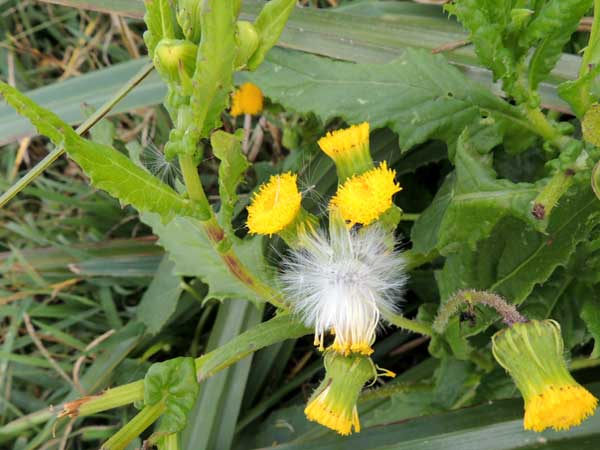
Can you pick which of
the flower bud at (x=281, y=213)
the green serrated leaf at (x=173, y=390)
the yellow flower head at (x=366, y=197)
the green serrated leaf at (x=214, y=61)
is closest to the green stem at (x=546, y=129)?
the yellow flower head at (x=366, y=197)

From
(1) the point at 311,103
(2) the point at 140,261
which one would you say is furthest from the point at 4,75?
(1) the point at 311,103

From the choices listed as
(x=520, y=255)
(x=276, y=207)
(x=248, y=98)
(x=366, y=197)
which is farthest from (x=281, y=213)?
→ (x=248, y=98)

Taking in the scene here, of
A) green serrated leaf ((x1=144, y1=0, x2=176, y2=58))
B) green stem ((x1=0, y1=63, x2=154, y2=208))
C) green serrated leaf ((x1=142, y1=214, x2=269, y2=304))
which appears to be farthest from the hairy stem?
green stem ((x1=0, y1=63, x2=154, y2=208))

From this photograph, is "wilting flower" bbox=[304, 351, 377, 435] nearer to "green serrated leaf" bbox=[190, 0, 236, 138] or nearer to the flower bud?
the flower bud

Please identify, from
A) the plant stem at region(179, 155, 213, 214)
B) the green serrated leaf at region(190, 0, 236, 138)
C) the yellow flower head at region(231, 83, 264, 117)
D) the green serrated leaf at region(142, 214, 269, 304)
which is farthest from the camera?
the yellow flower head at region(231, 83, 264, 117)

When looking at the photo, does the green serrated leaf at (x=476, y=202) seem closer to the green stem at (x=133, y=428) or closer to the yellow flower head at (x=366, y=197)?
the yellow flower head at (x=366, y=197)

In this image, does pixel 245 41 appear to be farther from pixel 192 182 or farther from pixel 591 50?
pixel 591 50
